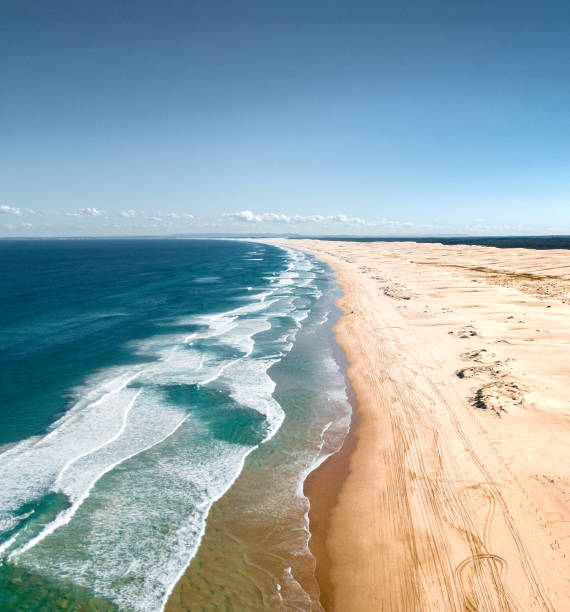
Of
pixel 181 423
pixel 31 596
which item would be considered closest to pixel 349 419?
pixel 181 423

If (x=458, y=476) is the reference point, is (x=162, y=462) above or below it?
below

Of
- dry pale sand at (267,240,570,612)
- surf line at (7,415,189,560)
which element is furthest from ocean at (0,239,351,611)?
dry pale sand at (267,240,570,612)

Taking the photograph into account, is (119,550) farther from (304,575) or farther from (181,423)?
(181,423)

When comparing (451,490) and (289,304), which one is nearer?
(451,490)

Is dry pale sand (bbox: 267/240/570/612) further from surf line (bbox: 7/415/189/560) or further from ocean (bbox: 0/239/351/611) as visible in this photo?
surf line (bbox: 7/415/189/560)

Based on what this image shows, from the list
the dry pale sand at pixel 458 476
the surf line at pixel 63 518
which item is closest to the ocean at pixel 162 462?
the surf line at pixel 63 518

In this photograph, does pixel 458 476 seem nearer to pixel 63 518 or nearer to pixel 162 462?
pixel 162 462

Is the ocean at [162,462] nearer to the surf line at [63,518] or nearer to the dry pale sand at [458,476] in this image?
the surf line at [63,518]

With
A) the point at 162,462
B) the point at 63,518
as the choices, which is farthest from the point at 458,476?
the point at 63,518
